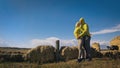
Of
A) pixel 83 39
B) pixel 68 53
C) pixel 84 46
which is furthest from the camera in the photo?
pixel 68 53

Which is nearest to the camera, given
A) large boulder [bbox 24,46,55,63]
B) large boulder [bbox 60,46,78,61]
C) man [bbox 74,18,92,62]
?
man [bbox 74,18,92,62]

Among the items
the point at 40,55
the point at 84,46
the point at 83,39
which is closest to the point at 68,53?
the point at 40,55

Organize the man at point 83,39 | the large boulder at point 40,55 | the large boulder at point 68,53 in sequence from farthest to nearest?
1. the large boulder at point 68,53
2. the large boulder at point 40,55
3. the man at point 83,39

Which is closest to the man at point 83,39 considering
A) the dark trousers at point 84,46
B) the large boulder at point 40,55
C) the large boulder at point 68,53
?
the dark trousers at point 84,46

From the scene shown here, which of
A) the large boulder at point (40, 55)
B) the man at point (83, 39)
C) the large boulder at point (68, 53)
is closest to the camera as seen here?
the man at point (83, 39)

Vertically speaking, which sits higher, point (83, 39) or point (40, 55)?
point (83, 39)

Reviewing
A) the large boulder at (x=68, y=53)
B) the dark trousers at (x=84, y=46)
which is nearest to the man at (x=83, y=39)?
the dark trousers at (x=84, y=46)

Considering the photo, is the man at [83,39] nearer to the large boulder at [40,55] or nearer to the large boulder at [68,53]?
the large boulder at [68,53]

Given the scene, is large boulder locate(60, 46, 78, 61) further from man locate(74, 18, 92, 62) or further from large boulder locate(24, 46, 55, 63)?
man locate(74, 18, 92, 62)

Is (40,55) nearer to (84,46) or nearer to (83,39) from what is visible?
(84,46)

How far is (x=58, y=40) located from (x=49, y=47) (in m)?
0.87

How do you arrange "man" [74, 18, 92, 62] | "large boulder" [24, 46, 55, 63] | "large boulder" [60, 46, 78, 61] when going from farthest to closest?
"large boulder" [60, 46, 78, 61]
"large boulder" [24, 46, 55, 63]
"man" [74, 18, 92, 62]

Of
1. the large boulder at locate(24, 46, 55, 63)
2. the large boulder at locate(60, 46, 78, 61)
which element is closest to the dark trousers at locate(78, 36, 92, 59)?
the large boulder at locate(60, 46, 78, 61)

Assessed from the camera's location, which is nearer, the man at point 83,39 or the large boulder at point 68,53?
the man at point 83,39
